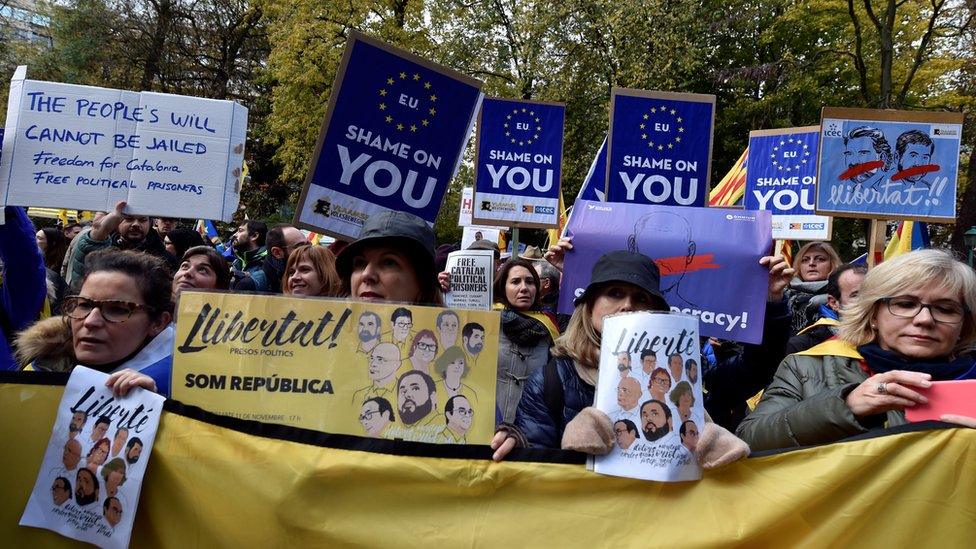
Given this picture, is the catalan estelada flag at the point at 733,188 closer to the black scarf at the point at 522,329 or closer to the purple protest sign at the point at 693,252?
the black scarf at the point at 522,329

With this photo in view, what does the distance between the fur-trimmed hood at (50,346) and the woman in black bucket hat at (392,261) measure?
0.85 m

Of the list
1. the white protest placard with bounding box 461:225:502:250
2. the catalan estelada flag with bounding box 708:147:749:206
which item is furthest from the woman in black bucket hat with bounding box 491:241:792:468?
the catalan estelada flag with bounding box 708:147:749:206

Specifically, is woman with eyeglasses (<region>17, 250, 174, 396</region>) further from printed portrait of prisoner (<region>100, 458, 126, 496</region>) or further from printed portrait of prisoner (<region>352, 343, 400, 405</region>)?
printed portrait of prisoner (<region>352, 343, 400, 405</region>)

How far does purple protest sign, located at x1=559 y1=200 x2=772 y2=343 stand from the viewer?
3.37 metres

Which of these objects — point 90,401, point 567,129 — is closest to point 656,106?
point 90,401

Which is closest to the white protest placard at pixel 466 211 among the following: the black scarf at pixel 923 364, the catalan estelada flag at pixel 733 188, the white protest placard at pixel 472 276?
the catalan estelada flag at pixel 733 188

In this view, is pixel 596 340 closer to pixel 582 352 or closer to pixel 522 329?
pixel 582 352

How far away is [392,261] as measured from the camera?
252 centimetres

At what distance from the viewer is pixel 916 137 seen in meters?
4.77

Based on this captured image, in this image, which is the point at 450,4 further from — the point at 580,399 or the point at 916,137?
the point at 580,399

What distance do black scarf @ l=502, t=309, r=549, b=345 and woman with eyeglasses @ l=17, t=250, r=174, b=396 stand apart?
218cm

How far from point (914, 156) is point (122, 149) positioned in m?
4.76

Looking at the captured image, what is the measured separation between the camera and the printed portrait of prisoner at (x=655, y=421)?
175 centimetres

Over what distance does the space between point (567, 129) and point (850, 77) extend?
836 centimetres
